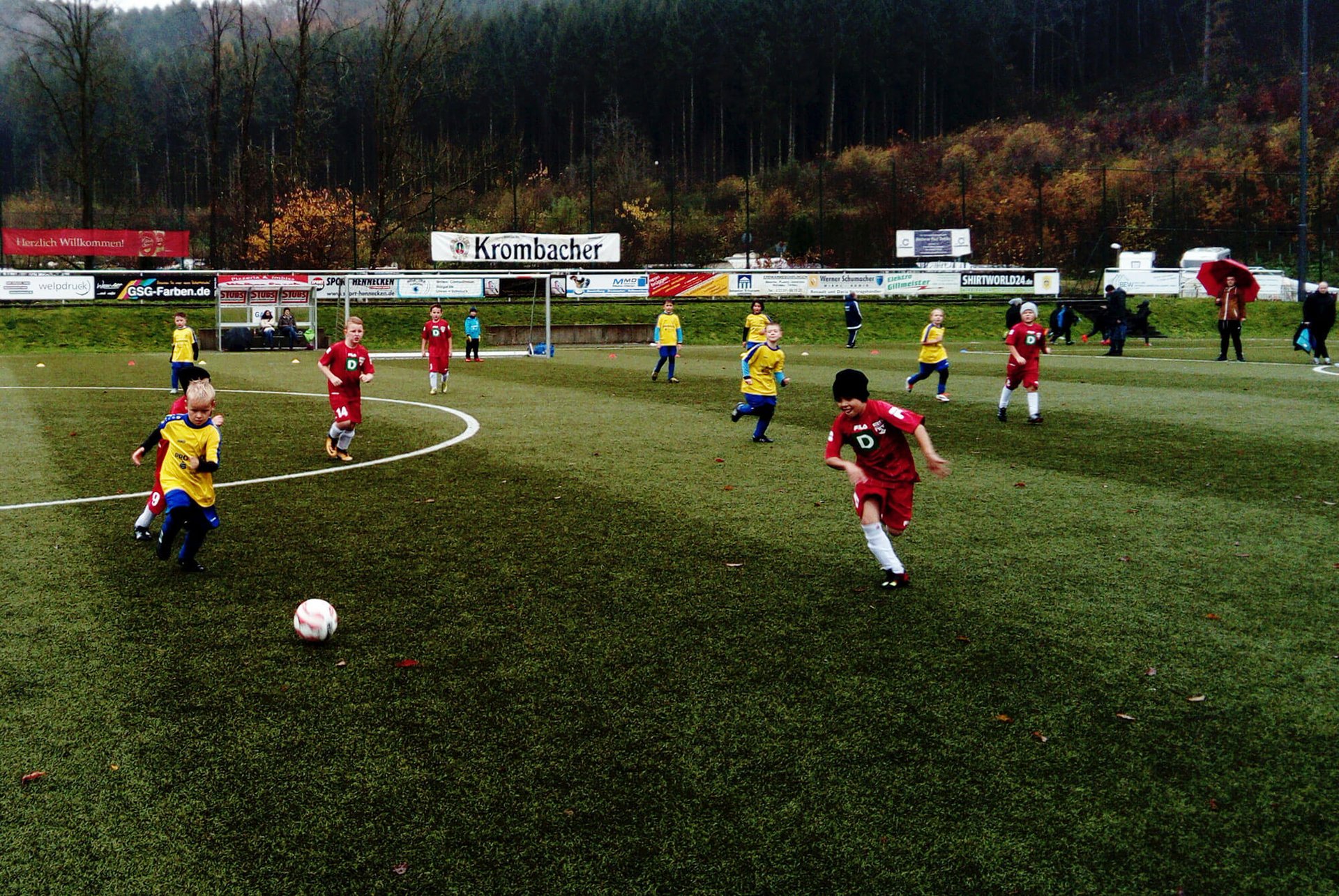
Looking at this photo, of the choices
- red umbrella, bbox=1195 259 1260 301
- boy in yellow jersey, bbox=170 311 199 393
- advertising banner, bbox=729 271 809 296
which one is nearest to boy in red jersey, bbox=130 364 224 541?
boy in yellow jersey, bbox=170 311 199 393

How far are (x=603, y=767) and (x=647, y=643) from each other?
Result: 1.62 meters

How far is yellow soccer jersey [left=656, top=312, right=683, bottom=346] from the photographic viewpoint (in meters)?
23.8

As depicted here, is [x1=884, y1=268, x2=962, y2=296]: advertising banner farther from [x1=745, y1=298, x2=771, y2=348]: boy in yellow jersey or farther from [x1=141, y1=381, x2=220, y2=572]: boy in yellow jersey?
[x1=141, y1=381, x2=220, y2=572]: boy in yellow jersey

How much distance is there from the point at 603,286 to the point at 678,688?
136ft

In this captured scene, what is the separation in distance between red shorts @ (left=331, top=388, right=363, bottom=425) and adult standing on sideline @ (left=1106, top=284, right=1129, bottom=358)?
24307mm

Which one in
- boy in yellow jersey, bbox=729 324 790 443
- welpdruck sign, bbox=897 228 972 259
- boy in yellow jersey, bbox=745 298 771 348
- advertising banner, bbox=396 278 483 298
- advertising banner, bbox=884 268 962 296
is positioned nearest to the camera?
boy in yellow jersey, bbox=729 324 790 443

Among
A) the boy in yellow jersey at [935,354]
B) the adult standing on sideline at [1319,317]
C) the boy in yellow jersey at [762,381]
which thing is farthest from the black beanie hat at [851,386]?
the adult standing on sideline at [1319,317]

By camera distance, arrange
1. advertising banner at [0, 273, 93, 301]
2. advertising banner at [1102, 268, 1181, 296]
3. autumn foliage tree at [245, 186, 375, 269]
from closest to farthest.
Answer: advertising banner at [0, 273, 93, 301], advertising banner at [1102, 268, 1181, 296], autumn foliage tree at [245, 186, 375, 269]

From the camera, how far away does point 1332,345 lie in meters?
37.5

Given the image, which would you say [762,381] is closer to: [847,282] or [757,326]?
[757,326]

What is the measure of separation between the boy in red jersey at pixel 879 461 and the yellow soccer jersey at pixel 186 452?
169 inches

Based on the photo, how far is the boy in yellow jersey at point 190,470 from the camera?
764cm

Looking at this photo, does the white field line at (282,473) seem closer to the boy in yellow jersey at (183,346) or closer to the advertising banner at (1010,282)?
the boy in yellow jersey at (183,346)

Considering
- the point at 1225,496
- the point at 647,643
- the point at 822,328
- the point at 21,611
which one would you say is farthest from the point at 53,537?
the point at 822,328
